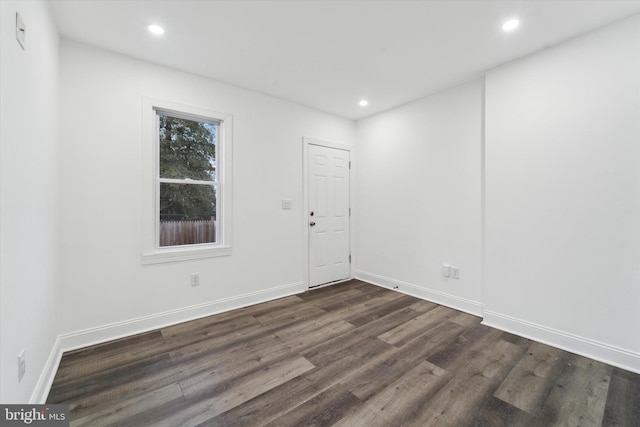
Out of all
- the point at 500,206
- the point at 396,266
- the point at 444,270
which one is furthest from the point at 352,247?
the point at 500,206

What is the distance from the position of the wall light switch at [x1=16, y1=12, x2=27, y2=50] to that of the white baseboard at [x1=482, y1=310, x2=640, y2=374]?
159 inches

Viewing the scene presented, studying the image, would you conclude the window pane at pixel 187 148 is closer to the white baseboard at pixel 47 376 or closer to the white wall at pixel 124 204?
the white wall at pixel 124 204

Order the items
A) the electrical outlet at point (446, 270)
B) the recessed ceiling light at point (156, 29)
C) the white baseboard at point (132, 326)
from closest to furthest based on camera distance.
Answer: the white baseboard at point (132, 326), the recessed ceiling light at point (156, 29), the electrical outlet at point (446, 270)

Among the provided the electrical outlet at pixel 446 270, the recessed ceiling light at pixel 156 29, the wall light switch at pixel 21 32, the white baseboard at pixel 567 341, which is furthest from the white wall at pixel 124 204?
the white baseboard at pixel 567 341

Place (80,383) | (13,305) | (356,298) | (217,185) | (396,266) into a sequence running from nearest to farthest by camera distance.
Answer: (13,305) < (80,383) < (217,185) < (356,298) < (396,266)

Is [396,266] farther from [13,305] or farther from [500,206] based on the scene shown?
[13,305]

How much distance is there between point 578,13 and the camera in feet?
6.45

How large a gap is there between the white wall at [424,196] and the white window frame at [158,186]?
217cm

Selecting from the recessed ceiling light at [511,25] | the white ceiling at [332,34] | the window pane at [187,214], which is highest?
the white ceiling at [332,34]

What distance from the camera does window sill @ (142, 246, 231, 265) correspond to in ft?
8.65

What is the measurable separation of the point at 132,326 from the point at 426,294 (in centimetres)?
329

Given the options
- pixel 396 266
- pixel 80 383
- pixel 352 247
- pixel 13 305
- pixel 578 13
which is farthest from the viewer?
pixel 352 247

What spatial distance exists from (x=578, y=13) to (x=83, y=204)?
166 inches

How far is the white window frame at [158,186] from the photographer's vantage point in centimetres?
261
